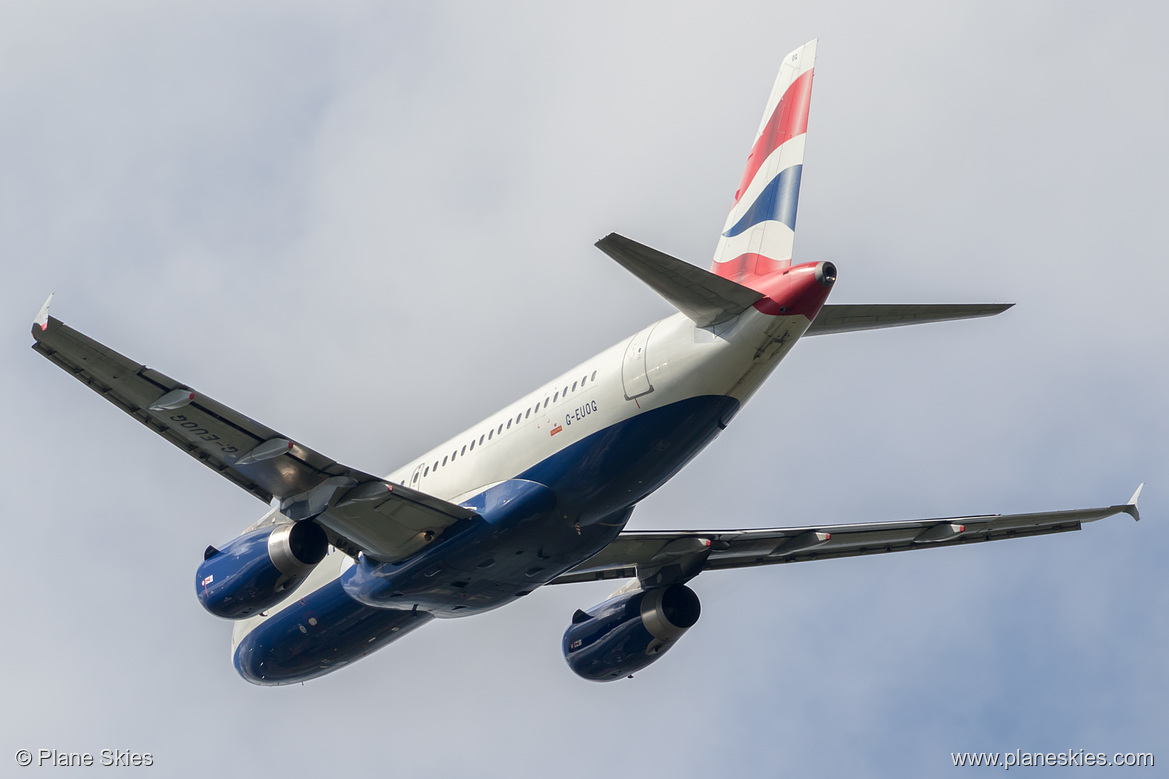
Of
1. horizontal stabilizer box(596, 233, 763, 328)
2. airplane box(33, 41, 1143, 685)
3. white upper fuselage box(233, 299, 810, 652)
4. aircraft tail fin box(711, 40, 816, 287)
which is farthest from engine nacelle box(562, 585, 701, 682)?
horizontal stabilizer box(596, 233, 763, 328)

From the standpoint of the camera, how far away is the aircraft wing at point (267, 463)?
24.2m

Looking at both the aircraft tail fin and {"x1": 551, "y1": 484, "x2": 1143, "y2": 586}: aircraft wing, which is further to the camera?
{"x1": 551, "y1": 484, "x2": 1143, "y2": 586}: aircraft wing

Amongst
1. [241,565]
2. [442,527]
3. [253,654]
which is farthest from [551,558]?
[253,654]

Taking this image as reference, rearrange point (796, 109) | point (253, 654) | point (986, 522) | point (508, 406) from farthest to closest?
point (253, 654) < point (986, 522) < point (508, 406) < point (796, 109)

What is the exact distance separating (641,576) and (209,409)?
12240 millimetres

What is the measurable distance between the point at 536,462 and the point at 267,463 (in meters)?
4.96

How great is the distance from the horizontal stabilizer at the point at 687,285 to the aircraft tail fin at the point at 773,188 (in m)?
1.01

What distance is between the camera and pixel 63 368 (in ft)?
80.6

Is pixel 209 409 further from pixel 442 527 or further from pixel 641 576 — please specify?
pixel 641 576

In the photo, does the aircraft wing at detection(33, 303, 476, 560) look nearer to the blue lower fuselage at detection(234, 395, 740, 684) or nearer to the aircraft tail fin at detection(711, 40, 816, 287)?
the blue lower fuselage at detection(234, 395, 740, 684)

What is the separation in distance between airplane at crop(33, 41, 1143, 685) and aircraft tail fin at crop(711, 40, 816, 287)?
0.04 m

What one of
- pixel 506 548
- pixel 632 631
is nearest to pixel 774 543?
pixel 632 631

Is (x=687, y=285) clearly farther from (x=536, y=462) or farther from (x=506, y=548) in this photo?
(x=506, y=548)

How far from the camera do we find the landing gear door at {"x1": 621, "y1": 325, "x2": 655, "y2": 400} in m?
25.1
